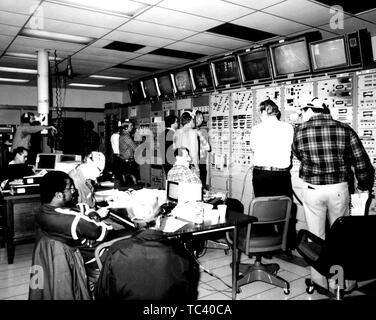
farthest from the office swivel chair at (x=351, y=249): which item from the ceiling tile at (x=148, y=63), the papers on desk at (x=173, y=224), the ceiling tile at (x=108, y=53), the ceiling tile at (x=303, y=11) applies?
the ceiling tile at (x=148, y=63)

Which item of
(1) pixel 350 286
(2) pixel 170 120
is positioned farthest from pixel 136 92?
(1) pixel 350 286

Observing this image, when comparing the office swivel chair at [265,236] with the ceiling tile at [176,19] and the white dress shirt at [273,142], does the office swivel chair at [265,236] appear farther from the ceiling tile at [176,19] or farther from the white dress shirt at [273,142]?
the ceiling tile at [176,19]

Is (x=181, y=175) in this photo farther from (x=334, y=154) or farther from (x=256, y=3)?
(x=256, y=3)

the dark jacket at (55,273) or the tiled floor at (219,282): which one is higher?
the dark jacket at (55,273)

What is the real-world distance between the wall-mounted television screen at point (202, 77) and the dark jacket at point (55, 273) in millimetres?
4497

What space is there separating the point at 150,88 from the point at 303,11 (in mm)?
4349

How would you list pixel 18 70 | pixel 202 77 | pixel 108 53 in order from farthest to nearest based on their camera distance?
pixel 18 70 → pixel 202 77 → pixel 108 53

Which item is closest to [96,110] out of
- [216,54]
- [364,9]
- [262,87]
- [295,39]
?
[216,54]

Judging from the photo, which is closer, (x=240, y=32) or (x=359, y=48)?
(x=359, y=48)

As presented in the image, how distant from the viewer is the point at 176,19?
4254 millimetres

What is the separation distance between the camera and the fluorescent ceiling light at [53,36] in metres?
4.82

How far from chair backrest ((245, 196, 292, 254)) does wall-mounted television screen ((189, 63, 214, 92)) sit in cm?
349

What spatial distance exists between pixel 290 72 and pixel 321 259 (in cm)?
306
